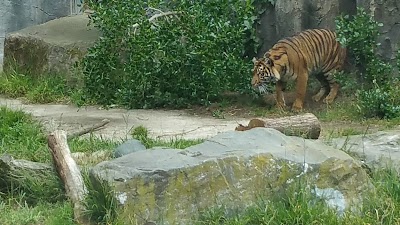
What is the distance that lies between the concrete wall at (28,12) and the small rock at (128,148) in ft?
22.8

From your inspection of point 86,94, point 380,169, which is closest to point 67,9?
point 86,94

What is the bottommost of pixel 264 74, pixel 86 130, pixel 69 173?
pixel 86 130

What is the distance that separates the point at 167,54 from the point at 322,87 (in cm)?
210

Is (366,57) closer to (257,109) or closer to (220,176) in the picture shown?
(257,109)

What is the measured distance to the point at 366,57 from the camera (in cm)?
856

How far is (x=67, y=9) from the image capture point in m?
12.9

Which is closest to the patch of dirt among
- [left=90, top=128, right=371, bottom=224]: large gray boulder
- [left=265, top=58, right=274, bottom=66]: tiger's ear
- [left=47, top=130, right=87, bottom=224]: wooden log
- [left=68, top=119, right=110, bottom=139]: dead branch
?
[left=265, top=58, right=274, bottom=66]: tiger's ear

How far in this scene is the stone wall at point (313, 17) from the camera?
28.0 ft

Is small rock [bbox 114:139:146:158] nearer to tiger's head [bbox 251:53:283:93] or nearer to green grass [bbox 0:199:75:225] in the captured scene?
green grass [bbox 0:199:75:225]

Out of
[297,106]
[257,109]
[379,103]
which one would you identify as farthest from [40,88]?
[379,103]

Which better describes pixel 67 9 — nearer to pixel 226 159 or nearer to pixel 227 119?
pixel 227 119

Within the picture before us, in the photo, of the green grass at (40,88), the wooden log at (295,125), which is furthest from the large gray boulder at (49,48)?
the wooden log at (295,125)

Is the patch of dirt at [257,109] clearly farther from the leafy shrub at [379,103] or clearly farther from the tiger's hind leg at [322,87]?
the leafy shrub at [379,103]

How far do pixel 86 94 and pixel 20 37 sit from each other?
2324mm
